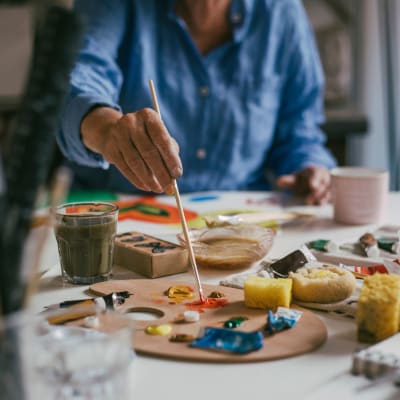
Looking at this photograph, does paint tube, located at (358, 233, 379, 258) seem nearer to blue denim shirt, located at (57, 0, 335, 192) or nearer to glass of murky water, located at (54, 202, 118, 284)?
glass of murky water, located at (54, 202, 118, 284)

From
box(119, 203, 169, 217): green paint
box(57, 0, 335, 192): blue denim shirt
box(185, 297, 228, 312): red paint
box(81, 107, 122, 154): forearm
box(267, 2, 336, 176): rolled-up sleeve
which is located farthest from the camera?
box(267, 2, 336, 176): rolled-up sleeve

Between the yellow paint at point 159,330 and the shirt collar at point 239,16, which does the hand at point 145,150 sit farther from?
the shirt collar at point 239,16

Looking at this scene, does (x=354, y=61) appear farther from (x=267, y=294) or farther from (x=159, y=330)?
(x=159, y=330)

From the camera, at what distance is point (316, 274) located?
0.89 m

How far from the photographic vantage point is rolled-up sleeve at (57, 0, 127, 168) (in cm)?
130

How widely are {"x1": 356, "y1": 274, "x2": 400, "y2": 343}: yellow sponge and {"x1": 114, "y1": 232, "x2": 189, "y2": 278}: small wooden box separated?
342 millimetres

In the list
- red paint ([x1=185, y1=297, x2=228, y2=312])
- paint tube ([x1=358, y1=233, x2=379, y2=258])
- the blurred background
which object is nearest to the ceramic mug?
paint tube ([x1=358, y1=233, x2=379, y2=258])

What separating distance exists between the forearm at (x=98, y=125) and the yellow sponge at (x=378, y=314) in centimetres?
60

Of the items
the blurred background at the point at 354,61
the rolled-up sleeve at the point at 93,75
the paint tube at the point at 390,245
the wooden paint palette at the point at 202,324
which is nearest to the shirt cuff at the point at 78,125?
the rolled-up sleeve at the point at 93,75

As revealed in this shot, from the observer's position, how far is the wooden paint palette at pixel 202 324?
27.7 inches

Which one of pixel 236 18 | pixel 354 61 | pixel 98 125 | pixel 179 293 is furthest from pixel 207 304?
pixel 354 61

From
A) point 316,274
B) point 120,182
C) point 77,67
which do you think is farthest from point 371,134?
point 316,274

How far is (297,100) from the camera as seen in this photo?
1913mm

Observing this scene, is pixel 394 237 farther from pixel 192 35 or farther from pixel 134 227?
pixel 192 35
